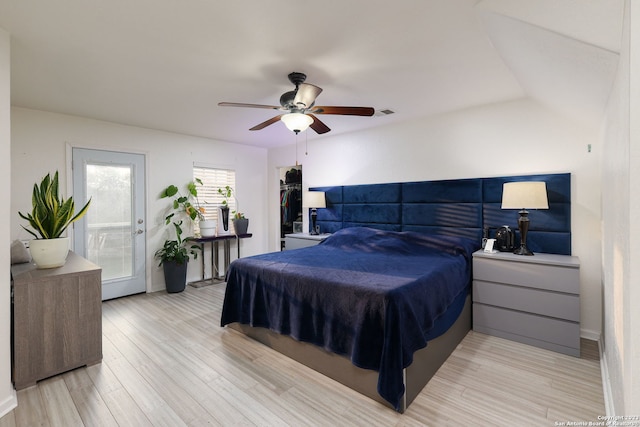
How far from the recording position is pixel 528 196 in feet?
9.05

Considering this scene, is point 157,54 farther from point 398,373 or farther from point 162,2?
point 398,373

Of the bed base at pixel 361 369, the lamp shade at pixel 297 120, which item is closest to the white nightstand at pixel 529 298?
the bed base at pixel 361 369

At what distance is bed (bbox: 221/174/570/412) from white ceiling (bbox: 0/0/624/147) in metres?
1.19

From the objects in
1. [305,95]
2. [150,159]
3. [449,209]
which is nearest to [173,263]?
[150,159]

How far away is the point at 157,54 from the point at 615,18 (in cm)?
277

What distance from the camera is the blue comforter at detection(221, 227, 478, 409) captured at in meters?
1.86

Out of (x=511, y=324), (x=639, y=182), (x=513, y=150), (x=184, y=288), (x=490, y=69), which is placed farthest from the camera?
(x=184, y=288)

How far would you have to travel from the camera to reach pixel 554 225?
9.76ft

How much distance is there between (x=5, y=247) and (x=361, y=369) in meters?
2.51

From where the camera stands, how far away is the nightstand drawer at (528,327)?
8.24 feet

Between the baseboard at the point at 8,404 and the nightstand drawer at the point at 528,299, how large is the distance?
3.77 meters

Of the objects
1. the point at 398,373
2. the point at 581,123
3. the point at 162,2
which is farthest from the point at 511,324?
the point at 162,2

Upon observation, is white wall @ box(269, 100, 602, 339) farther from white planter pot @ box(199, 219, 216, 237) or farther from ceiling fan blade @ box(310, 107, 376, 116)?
white planter pot @ box(199, 219, 216, 237)

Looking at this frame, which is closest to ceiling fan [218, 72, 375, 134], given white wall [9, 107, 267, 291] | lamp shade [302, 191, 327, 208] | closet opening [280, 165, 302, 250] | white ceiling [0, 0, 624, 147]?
white ceiling [0, 0, 624, 147]
